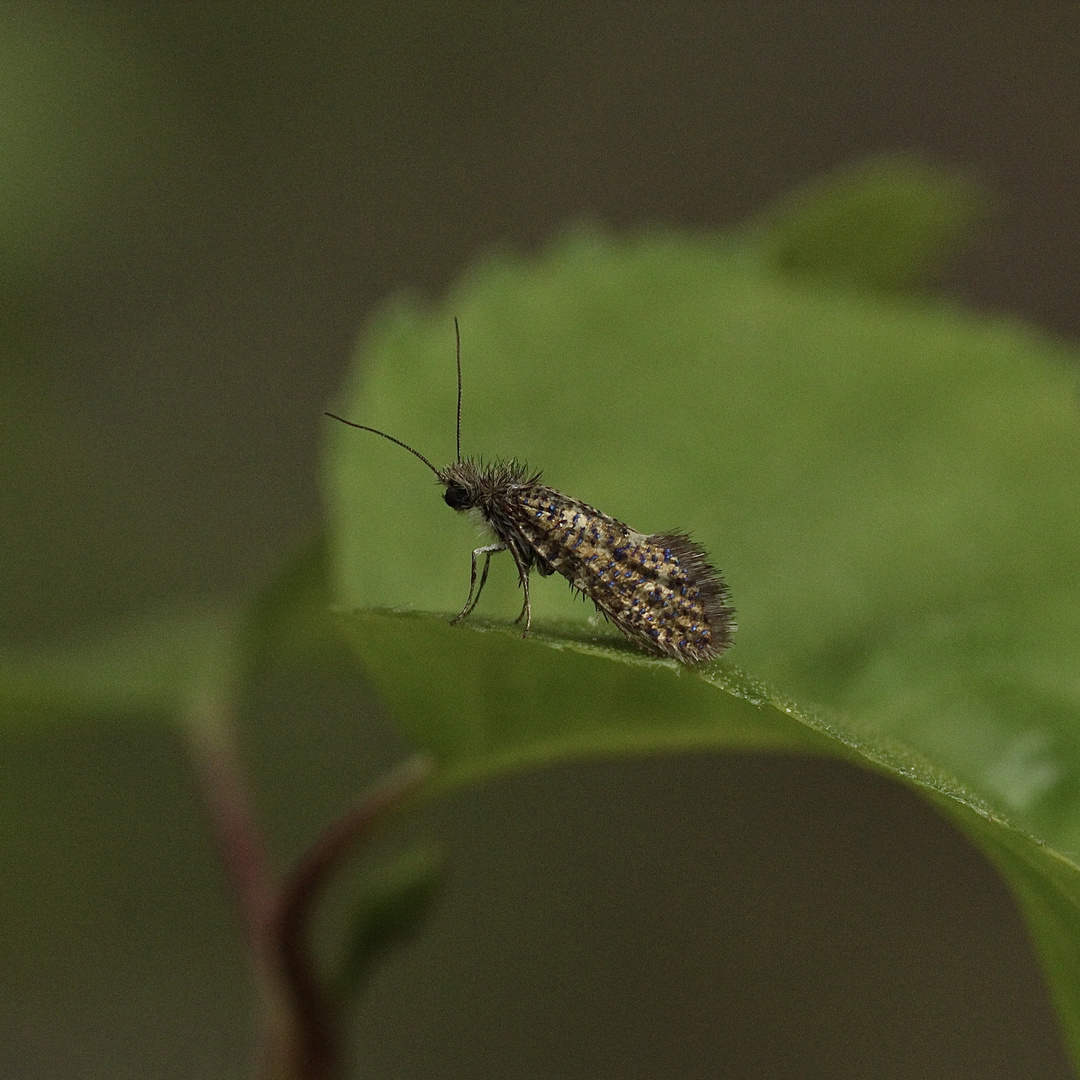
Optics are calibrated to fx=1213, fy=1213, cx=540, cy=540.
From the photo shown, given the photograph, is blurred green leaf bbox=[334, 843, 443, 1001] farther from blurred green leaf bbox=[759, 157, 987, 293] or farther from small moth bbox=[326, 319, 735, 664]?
blurred green leaf bbox=[759, 157, 987, 293]

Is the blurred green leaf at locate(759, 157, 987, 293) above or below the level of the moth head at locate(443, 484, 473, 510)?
above

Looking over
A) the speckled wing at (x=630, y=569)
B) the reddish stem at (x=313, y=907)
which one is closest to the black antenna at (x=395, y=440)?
the speckled wing at (x=630, y=569)

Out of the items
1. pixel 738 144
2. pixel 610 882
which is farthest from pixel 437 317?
pixel 738 144

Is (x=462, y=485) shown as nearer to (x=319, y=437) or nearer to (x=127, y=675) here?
(x=127, y=675)

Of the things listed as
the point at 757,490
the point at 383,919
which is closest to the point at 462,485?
the point at 757,490

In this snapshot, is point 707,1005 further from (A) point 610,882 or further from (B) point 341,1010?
(B) point 341,1010

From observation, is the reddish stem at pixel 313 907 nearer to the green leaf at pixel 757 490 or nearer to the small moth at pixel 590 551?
the green leaf at pixel 757 490

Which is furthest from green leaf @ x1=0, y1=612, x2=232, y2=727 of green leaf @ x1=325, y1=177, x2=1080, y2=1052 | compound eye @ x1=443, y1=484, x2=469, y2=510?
compound eye @ x1=443, y1=484, x2=469, y2=510

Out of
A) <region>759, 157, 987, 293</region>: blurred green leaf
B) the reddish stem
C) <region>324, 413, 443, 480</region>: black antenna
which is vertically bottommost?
the reddish stem
